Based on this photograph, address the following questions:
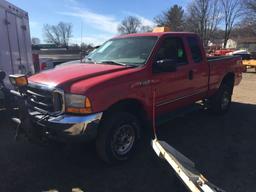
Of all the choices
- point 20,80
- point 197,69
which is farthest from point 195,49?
point 20,80

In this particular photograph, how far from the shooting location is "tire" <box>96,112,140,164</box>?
12.5 feet

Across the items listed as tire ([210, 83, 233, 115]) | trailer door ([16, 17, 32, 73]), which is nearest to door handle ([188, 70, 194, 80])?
tire ([210, 83, 233, 115])

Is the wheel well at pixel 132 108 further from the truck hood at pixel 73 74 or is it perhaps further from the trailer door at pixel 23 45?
the trailer door at pixel 23 45

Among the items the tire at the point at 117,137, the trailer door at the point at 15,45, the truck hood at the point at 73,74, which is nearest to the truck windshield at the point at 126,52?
the truck hood at the point at 73,74

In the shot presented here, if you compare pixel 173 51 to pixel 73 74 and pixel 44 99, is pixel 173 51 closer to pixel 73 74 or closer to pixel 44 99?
pixel 73 74

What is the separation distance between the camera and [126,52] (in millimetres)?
4801

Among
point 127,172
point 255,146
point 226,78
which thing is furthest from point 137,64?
point 226,78

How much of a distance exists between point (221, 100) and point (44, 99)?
177 inches

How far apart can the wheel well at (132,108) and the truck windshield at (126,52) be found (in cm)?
64

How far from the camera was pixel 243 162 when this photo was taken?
4254 mm

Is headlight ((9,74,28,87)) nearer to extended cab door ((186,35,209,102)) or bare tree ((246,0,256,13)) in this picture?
extended cab door ((186,35,209,102))

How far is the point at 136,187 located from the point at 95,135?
0.87 meters

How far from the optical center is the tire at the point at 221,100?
6574 millimetres

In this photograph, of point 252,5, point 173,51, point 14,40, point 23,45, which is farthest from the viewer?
point 252,5
